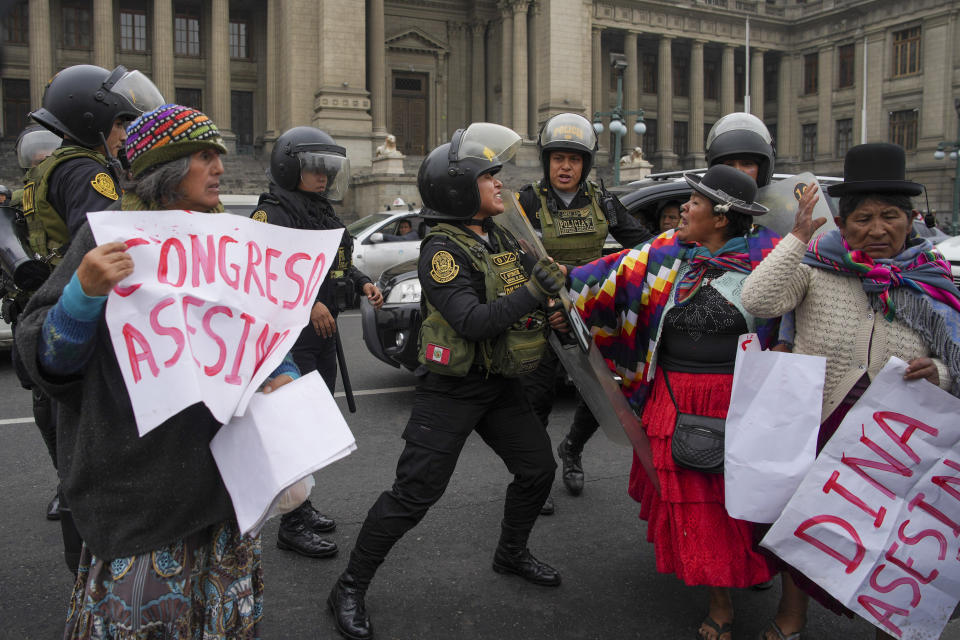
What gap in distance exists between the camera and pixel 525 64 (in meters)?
37.0

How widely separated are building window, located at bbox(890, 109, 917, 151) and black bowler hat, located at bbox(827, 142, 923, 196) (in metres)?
47.9

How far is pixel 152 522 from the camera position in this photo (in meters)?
2.12

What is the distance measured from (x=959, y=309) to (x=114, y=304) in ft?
8.53

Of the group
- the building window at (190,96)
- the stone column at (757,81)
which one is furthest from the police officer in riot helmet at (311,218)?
the stone column at (757,81)

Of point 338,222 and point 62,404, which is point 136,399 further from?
point 338,222

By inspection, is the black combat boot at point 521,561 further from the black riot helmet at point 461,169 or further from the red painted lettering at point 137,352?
the red painted lettering at point 137,352

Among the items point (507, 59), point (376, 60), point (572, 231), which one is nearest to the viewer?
point (572, 231)

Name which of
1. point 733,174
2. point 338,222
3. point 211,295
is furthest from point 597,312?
point 211,295

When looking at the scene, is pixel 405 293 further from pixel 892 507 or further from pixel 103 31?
pixel 103 31

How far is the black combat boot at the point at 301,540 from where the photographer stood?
12.8 feet

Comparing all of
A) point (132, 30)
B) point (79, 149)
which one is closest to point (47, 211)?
point (79, 149)

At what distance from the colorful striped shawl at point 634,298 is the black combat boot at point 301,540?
160cm

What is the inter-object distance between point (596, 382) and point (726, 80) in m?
50.1

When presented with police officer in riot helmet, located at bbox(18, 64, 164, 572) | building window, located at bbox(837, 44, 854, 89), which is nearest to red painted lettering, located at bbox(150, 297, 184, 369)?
police officer in riot helmet, located at bbox(18, 64, 164, 572)
